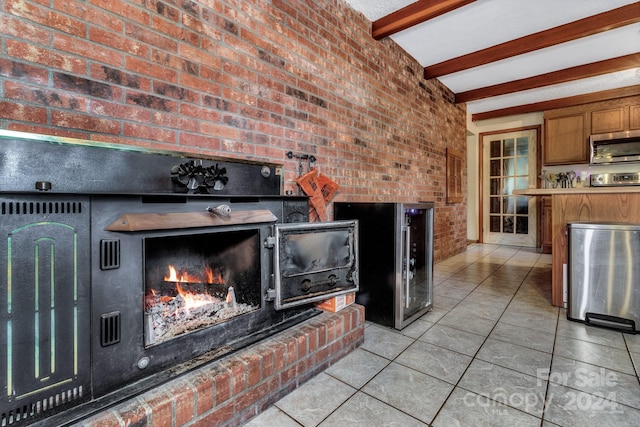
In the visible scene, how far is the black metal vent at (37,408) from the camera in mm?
818

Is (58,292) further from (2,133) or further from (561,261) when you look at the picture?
(561,261)

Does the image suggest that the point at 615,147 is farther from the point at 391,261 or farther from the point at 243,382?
the point at 243,382

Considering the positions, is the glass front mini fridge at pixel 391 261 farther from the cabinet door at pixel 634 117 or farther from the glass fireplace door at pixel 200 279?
the cabinet door at pixel 634 117

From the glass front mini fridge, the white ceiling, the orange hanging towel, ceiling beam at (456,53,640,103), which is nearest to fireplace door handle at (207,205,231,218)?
the orange hanging towel

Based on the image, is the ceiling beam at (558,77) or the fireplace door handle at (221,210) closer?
the fireplace door handle at (221,210)

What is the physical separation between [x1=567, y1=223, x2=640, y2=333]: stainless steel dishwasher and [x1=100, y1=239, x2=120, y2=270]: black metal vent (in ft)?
9.80

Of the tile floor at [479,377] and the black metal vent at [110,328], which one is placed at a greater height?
the black metal vent at [110,328]

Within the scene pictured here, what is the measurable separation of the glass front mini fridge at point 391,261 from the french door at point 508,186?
4.34 metres

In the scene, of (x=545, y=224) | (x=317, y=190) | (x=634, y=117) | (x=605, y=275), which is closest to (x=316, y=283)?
(x=317, y=190)

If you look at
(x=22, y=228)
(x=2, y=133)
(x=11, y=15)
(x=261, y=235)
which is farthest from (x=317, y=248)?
(x=11, y=15)

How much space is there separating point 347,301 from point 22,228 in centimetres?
159

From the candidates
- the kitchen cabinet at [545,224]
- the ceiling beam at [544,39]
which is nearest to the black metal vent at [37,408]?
the ceiling beam at [544,39]

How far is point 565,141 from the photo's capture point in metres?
5.09

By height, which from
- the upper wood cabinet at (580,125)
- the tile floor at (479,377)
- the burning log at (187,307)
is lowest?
the tile floor at (479,377)
